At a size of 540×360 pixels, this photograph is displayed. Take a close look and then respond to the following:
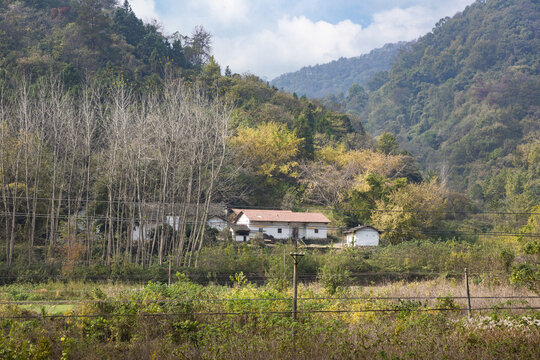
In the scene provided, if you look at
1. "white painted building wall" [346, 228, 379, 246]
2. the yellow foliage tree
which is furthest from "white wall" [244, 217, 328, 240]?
the yellow foliage tree

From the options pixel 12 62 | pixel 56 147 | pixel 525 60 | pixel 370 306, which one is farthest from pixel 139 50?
pixel 525 60

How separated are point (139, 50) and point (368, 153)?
27319 mm

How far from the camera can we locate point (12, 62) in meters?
37.3

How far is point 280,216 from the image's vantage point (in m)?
31.9

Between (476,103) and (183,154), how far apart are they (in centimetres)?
7342

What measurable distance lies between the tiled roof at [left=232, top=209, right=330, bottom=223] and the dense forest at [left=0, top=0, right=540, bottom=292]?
1.28m

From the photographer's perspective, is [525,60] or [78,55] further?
[525,60]

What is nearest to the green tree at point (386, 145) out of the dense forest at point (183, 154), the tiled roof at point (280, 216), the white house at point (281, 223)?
the dense forest at point (183, 154)

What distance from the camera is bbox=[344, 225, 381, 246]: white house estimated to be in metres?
31.5

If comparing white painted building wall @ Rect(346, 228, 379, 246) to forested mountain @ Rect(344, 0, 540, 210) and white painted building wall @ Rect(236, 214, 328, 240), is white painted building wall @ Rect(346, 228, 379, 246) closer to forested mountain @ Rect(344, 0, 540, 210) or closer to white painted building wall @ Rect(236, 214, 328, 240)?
white painted building wall @ Rect(236, 214, 328, 240)

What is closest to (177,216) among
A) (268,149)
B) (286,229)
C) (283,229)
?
(283,229)

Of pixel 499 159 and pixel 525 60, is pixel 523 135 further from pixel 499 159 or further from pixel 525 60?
pixel 525 60

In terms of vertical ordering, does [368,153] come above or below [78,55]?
below

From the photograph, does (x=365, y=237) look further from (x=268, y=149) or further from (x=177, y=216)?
(x=177, y=216)
